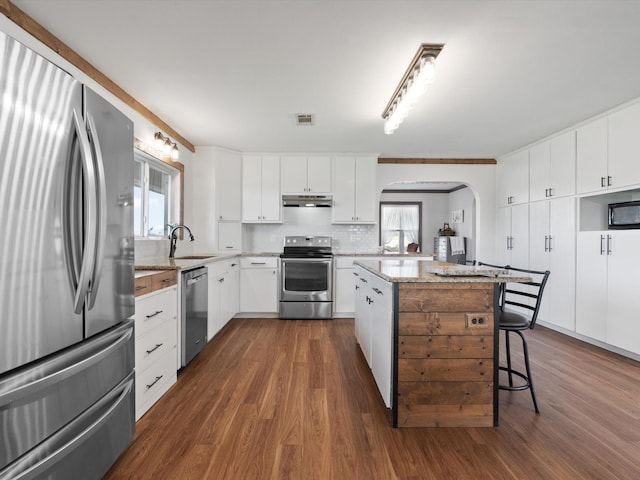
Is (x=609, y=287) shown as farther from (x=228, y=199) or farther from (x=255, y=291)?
(x=228, y=199)

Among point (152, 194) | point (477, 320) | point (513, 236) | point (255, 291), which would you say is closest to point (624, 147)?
point (513, 236)

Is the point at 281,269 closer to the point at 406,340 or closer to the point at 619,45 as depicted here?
the point at 406,340

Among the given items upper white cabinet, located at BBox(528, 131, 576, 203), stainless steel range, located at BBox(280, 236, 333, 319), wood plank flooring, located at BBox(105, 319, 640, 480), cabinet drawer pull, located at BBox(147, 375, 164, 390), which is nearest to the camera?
wood plank flooring, located at BBox(105, 319, 640, 480)

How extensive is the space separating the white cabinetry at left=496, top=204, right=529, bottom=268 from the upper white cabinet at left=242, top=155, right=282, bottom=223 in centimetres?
337

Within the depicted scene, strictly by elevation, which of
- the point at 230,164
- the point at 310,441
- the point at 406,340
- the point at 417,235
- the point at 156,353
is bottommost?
the point at 310,441

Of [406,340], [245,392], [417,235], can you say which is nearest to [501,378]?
[406,340]

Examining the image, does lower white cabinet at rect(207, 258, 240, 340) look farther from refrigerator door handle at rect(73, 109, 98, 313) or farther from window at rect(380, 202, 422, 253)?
window at rect(380, 202, 422, 253)

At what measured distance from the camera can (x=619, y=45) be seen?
6.51ft

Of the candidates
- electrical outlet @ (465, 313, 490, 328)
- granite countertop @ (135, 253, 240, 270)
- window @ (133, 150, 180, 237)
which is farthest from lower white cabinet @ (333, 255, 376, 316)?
electrical outlet @ (465, 313, 490, 328)

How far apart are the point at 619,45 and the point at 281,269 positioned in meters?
3.71

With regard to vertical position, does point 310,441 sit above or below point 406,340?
below

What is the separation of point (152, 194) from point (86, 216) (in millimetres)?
2466

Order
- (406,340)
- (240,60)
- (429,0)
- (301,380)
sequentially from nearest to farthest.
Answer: (429,0) < (406,340) < (240,60) < (301,380)

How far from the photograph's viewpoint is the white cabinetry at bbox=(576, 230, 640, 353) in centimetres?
281
